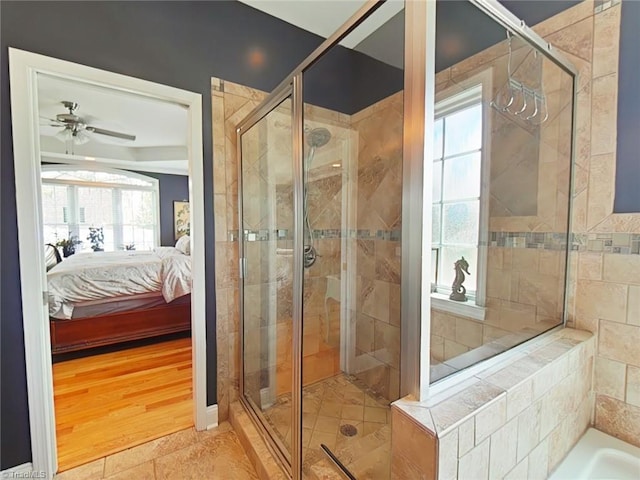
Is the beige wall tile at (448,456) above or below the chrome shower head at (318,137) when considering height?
below

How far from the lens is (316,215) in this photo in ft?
6.23

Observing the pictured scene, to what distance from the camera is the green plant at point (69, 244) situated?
5.49m

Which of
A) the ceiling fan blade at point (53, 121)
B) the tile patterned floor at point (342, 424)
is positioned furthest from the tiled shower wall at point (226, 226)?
the ceiling fan blade at point (53, 121)

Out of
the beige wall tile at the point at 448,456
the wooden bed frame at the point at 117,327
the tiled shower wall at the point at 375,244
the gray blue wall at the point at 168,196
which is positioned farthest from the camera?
the gray blue wall at the point at 168,196

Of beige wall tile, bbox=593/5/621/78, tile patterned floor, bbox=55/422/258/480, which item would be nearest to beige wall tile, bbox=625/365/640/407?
beige wall tile, bbox=593/5/621/78

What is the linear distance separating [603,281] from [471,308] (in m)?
0.58

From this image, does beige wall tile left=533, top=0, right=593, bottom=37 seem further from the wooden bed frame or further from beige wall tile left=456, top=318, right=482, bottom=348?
the wooden bed frame

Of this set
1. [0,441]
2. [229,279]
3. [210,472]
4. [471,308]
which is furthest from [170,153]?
[471,308]

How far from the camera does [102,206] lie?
233 inches

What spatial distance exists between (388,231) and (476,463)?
118cm

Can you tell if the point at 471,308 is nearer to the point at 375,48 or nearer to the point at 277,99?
the point at 277,99

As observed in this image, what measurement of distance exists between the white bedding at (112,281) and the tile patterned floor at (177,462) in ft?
5.99

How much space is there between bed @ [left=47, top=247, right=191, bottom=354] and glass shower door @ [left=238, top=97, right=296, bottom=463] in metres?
1.83

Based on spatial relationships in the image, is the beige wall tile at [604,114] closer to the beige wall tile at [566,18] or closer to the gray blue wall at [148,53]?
the gray blue wall at [148,53]
